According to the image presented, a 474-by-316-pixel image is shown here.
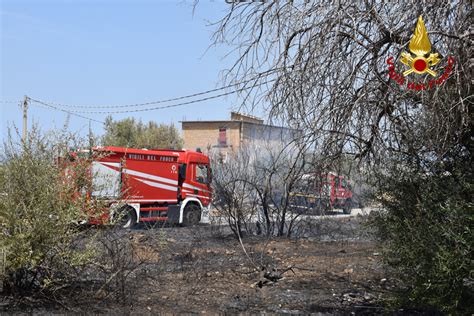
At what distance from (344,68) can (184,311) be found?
12.1ft

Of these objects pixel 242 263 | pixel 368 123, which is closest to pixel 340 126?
pixel 368 123

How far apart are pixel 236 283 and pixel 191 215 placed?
12.7m

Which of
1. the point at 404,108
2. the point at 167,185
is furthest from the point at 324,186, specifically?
the point at 167,185

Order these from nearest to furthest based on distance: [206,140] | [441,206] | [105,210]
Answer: [441,206]
[105,210]
[206,140]

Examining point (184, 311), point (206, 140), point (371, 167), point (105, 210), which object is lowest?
point (184, 311)

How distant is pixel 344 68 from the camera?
625cm

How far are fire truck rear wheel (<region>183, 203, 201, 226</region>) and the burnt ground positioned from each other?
7.15 metres

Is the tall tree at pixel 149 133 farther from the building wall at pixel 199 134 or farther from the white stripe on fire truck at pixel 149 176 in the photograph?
the white stripe on fire truck at pixel 149 176

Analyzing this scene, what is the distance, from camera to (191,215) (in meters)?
22.2

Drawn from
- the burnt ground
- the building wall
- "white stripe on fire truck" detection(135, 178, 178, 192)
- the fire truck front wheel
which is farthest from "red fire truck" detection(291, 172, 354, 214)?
the building wall

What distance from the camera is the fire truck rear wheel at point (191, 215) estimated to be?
22047mm

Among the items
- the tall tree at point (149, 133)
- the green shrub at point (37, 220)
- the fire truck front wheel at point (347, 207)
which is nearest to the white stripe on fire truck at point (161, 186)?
the fire truck front wheel at point (347, 207)

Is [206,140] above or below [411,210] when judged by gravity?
above

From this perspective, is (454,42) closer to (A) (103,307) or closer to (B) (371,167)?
(B) (371,167)
